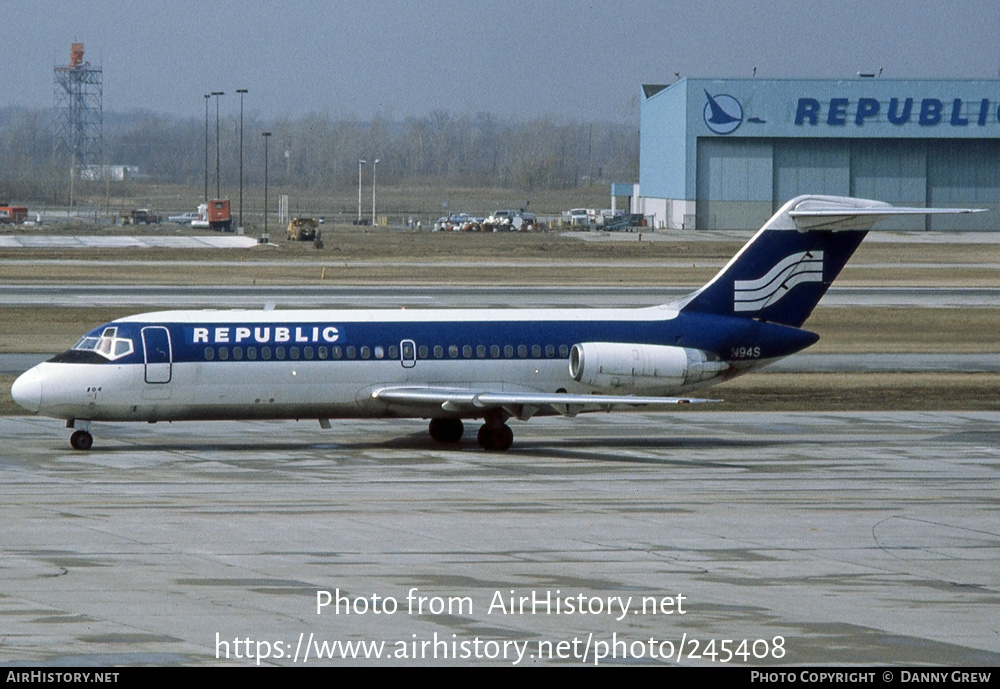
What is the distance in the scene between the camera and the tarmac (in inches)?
653

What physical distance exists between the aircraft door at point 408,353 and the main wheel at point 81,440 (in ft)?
24.3

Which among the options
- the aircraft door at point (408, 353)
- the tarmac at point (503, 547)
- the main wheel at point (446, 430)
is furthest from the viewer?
the main wheel at point (446, 430)

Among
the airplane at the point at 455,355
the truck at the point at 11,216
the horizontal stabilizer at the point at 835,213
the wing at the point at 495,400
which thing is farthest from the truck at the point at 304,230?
the wing at the point at 495,400

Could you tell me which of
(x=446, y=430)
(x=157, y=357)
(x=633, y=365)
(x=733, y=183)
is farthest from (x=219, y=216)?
(x=633, y=365)

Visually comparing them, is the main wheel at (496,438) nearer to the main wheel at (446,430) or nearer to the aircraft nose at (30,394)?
the main wheel at (446,430)

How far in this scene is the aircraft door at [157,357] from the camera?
31.8 m

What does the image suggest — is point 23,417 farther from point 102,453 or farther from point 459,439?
point 459,439

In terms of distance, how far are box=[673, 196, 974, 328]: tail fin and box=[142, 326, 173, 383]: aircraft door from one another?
495 inches

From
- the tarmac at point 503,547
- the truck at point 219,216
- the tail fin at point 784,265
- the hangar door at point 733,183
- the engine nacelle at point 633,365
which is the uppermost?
the hangar door at point 733,183

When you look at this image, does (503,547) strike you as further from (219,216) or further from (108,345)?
(219,216)

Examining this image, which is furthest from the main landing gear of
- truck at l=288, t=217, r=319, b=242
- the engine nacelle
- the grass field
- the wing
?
truck at l=288, t=217, r=319, b=242

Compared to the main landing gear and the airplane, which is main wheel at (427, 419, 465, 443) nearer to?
the airplane

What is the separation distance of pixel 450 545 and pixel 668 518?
175 inches

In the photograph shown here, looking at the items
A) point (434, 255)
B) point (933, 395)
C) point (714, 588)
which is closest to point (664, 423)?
point (933, 395)
